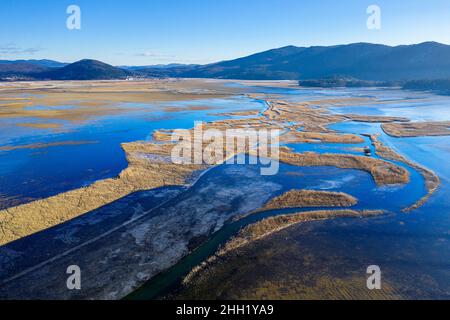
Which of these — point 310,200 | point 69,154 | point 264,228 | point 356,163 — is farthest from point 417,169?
point 69,154

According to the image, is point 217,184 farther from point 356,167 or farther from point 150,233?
point 356,167

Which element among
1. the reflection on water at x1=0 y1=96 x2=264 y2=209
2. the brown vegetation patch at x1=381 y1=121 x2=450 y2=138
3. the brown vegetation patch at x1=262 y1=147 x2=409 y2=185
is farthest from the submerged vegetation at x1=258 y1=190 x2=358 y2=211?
the brown vegetation patch at x1=381 y1=121 x2=450 y2=138

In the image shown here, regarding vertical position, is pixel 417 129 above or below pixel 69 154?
above

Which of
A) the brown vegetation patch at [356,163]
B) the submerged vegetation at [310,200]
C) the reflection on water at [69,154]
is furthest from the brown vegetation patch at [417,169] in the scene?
the reflection on water at [69,154]

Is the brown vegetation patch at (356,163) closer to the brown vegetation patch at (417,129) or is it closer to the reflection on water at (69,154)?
the brown vegetation patch at (417,129)

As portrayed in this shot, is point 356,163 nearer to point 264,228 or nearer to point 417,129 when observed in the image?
point 264,228

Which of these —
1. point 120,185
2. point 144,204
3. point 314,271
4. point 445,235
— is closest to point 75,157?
point 120,185

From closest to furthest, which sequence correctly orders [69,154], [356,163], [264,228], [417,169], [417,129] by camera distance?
[264,228] < [417,169] < [356,163] < [69,154] < [417,129]

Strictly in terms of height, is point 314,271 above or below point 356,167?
below

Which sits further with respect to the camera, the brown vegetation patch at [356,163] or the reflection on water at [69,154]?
the brown vegetation patch at [356,163]

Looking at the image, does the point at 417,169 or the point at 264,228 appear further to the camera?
the point at 417,169
